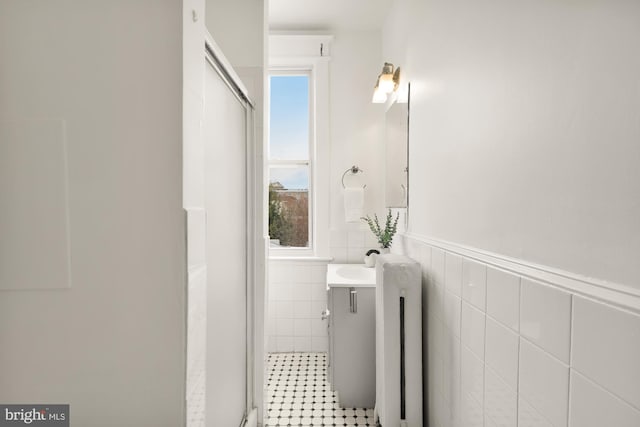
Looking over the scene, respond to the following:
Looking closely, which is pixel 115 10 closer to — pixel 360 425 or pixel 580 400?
pixel 580 400

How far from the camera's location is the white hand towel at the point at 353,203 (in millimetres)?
2912

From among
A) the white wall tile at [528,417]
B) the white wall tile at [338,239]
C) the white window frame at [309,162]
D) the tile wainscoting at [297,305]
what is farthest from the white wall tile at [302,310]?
the white wall tile at [528,417]

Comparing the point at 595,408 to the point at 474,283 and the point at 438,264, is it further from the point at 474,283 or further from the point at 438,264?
the point at 438,264

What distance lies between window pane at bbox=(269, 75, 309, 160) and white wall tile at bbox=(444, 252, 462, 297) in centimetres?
199

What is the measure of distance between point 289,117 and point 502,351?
2595mm

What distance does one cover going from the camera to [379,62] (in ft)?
9.83

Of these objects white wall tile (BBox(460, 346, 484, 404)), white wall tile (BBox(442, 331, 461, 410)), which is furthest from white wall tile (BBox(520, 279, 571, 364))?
white wall tile (BBox(442, 331, 461, 410))

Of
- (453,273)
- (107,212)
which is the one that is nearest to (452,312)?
(453,273)

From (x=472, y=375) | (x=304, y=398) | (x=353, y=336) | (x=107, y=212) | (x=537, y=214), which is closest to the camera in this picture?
(x=107, y=212)

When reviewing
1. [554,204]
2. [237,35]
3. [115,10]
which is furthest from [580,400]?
[237,35]

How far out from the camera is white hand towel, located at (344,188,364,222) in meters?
2.91

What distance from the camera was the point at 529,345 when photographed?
0.81 metres

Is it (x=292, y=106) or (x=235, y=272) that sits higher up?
(x=292, y=106)

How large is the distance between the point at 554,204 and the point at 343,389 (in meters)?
1.72
